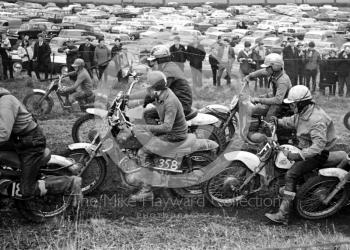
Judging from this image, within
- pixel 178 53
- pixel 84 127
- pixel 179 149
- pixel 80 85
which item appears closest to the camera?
pixel 179 149

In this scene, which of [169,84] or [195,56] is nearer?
[169,84]

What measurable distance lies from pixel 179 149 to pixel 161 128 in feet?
1.55

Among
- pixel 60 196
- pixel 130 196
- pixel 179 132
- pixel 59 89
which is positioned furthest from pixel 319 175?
pixel 59 89

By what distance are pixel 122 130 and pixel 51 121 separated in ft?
15.2

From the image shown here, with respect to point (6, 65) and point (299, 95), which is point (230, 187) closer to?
point (299, 95)

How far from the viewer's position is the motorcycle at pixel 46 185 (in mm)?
6141

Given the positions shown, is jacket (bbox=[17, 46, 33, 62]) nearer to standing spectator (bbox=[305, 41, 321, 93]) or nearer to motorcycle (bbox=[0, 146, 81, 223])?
standing spectator (bbox=[305, 41, 321, 93])

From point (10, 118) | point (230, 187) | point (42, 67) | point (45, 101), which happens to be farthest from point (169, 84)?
point (42, 67)

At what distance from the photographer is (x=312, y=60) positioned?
51.1ft

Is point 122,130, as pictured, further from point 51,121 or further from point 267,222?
point 51,121

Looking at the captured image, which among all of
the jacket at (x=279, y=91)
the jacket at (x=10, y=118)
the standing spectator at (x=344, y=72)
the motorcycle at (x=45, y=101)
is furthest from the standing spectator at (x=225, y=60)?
the jacket at (x=10, y=118)

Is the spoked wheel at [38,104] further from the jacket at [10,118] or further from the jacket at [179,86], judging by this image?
A: the jacket at [10,118]

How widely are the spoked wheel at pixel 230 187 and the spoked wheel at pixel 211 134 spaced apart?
5.08 feet

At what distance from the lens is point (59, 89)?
1113cm
